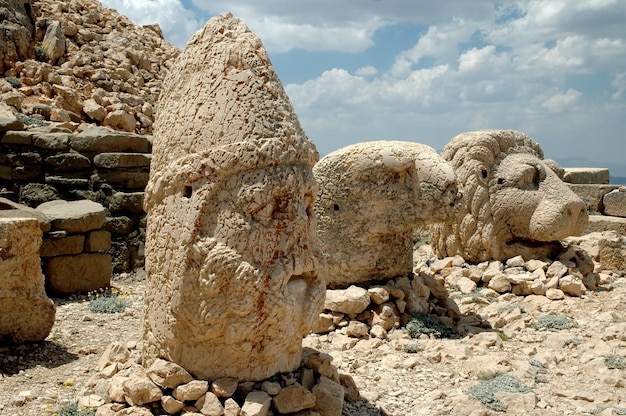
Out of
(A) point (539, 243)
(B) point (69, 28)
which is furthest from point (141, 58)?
(A) point (539, 243)

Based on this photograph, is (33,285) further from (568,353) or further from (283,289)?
(568,353)

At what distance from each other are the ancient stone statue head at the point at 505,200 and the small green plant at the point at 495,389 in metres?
3.45

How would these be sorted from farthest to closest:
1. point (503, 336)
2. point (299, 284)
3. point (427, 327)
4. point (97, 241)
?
point (97, 241) < point (503, 336) < point (427, 327) < point (299, 284)

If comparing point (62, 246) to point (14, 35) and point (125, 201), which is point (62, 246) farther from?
point (14, 35)

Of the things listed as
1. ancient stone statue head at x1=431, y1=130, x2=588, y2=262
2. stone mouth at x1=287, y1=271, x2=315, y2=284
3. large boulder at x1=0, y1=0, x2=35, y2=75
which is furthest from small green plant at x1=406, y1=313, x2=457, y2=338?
large boulder at x1=0, y1=0, x2=35, y2=75

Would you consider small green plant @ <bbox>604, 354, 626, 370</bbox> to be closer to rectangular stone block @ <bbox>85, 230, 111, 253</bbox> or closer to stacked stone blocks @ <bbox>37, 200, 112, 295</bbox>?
stacked stone blocks @ <bbox>37, 200, 112, 295</bbox>

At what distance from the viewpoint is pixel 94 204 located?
7.82 m

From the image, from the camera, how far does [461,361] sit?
5012mm

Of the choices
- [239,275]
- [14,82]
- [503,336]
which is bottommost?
[503,336]

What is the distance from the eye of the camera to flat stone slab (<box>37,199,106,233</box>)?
7137mm

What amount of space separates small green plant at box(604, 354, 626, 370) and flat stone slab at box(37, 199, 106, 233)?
563cm

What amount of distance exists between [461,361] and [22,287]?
370 centimetres

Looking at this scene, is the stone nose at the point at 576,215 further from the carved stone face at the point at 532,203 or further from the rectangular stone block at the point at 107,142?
the rectangular stone block at the point at 107,142

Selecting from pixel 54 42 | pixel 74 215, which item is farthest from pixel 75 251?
pixel 54 42
